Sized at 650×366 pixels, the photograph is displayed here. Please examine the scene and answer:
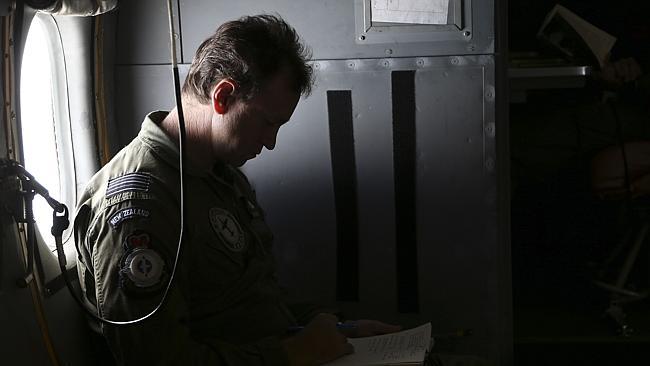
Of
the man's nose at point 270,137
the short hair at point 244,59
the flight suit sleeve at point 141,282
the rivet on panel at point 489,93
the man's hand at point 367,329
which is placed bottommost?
the man's hand at point 367,329

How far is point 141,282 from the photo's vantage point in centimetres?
162

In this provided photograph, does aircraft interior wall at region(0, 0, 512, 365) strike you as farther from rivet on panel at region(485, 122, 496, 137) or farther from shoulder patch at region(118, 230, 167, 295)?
shoulder patch at region(118, 230, 167, 295)

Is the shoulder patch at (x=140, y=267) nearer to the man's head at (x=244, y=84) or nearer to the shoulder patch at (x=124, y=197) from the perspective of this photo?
the shoulder patch at (x=124, y=197)

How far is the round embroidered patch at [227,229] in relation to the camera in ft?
6.08

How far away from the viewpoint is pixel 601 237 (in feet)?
11.8

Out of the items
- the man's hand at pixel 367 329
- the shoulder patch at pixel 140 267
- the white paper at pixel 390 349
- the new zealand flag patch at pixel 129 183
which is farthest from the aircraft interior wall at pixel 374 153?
the shoulder patch at pixel 140 267

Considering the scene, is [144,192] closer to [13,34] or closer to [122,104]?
[13,34]

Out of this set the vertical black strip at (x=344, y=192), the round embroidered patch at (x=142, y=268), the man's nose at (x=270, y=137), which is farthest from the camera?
the vertical black strip at (x=344, y=192)

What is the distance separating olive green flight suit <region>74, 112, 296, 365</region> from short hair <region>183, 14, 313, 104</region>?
0.15 m

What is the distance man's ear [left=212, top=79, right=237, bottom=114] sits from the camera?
5.94 feet

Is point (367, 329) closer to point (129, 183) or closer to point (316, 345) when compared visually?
point (316, 345)

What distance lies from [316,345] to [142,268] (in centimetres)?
42

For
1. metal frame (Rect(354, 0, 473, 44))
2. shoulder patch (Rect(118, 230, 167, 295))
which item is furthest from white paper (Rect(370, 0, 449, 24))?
shoulder patch (Rect(118, 230, 167, 295))

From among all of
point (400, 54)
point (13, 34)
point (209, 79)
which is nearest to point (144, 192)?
point (209, 79)
